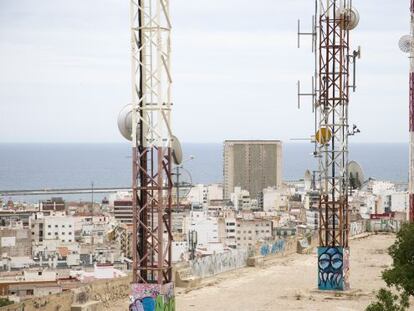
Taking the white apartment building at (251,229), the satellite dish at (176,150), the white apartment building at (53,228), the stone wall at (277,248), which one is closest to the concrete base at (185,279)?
the stone wall at (277,248)

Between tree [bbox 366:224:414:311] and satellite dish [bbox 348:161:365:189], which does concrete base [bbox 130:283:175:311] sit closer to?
tree [bbox 366:224:414:311]

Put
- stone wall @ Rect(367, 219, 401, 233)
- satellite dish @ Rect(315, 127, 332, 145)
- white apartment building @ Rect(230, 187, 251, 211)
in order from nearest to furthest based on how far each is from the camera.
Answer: satellite dish @ Rect(315, 127, 332, 145) → stone wall @ Rect(367, 219, 401, 233) → white apartment building @ Rect(230, 187, 251, 211)

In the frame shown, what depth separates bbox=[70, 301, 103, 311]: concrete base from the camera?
19016mm

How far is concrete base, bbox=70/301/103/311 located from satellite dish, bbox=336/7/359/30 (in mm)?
7563

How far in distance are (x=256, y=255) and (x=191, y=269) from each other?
17.0 feet

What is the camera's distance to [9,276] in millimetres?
59031

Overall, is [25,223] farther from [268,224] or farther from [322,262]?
[322,262]

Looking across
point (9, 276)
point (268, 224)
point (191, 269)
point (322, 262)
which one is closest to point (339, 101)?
point (322, 262)

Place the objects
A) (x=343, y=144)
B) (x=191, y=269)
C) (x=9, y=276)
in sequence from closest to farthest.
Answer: (x=343, y=144) → (x=191, y=269) → (x=9, y=276)

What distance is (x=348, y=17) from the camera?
22812 mm

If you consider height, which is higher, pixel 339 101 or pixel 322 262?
pixel 339 101

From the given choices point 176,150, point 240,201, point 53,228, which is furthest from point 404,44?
point 240,201

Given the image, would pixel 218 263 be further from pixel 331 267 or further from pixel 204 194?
pixel 204 194

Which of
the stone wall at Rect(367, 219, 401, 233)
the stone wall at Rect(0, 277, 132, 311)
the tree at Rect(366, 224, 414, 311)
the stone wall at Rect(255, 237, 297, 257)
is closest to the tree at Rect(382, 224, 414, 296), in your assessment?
the tree at Rect(366, 224, 414, 311)
